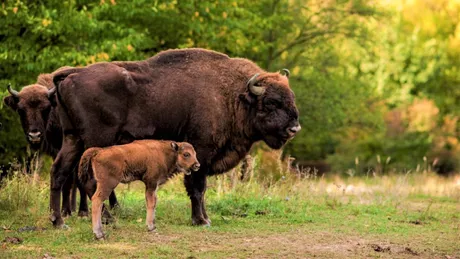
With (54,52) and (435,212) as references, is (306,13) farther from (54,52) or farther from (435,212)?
(435,212)

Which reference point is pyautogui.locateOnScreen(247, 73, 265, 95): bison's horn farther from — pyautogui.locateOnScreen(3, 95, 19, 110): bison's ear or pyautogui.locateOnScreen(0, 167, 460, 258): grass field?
pyautogui.locateOnScreen(3, 95, 19, 110): bison's ear

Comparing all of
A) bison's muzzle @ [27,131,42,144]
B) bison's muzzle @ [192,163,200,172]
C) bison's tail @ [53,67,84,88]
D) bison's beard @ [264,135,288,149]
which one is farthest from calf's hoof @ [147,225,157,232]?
bison's muzzle @ [27,131,42,144]

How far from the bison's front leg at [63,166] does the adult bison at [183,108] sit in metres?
0.01

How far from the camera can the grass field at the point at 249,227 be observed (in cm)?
860

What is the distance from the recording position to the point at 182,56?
11.1m

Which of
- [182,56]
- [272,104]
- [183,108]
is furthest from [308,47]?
[183,108]

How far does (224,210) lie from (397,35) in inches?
1460

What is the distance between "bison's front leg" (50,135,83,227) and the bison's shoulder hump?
1747mm

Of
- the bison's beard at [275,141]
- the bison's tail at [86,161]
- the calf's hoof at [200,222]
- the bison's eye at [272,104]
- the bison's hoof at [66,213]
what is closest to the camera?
the bison's tail at [86,161]

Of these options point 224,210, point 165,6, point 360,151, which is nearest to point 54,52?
point 165,6

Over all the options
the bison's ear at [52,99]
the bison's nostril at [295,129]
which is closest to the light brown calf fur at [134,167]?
the bison's nostril at [295,129]

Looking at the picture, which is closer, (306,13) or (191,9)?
(191,9)

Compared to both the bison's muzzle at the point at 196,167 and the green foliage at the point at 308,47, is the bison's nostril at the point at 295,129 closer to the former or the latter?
the bison's muzzle at the point at 196,167

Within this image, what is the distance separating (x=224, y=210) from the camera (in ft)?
39.6
